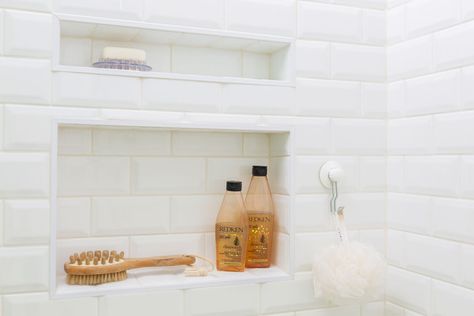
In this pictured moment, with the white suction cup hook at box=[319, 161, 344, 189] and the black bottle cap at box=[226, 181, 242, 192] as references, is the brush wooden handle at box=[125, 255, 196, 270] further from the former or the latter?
the white suction cup hook at box=[319, 161, 344, 189]

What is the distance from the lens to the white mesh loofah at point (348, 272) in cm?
119

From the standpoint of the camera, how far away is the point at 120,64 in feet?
3.82

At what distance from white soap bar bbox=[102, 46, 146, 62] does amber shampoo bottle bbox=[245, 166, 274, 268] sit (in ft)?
1.27

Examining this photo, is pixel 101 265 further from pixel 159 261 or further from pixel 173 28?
pixel 173 28

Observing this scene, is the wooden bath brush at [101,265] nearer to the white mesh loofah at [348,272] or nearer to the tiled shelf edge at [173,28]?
the white mesh loofah at [348,272]

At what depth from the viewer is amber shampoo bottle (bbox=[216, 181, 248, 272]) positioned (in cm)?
127

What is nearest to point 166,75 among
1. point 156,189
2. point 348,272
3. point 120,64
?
point 120,64

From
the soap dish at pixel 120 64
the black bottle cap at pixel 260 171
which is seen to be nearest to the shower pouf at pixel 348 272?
the black bottle cap at pixel 260 171

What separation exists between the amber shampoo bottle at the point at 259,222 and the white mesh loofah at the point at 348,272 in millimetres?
132

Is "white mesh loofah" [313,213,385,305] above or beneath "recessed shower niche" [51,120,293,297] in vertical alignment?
beneath

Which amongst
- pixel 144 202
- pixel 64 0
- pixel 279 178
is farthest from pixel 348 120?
pixel 64 0

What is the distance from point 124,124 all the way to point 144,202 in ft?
0.74

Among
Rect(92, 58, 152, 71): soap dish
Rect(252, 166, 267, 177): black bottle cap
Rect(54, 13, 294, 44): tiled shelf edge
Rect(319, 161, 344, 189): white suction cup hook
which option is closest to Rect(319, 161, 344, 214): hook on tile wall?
Rect(319, 161, 344, 189): white suction cup hook

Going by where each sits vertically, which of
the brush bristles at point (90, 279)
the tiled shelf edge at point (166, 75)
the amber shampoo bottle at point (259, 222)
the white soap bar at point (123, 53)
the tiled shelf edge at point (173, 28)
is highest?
the tiled shelf edge at point (173, 28)
